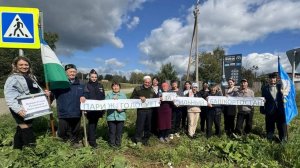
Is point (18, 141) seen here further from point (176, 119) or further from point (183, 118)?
point (183, 118)

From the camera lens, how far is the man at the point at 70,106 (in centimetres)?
632

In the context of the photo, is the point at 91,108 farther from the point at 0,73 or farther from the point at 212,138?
the point at 0,73

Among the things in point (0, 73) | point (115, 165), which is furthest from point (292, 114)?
point (0, 73)

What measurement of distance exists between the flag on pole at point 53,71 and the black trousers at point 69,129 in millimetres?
737

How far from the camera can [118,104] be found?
709 centimetres

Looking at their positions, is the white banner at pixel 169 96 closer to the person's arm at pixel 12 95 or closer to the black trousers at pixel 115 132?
the black trousers at pixel 115 132

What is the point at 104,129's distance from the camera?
8703mm

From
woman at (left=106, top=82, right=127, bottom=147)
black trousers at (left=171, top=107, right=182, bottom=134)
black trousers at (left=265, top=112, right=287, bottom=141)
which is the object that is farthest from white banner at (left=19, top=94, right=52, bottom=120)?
black trousers at (left=265, top=112, right=287, bottom=141)

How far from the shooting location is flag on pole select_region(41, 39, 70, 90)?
6.19 m

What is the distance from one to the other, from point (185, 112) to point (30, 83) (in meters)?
5.05

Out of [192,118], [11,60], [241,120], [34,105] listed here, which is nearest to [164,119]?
[192,118]

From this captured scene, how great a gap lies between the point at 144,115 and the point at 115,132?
88cm

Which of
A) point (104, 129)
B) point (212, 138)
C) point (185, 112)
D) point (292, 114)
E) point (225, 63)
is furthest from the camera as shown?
point (225, 63)

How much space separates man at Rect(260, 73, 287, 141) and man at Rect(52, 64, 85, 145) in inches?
183
